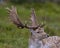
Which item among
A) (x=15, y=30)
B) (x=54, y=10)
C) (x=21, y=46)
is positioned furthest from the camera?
(x=54, y=10)

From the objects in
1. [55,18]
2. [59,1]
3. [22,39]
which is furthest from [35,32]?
[59,1]

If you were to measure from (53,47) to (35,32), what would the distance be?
44 cm

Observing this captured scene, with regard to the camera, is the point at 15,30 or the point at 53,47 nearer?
the point at 53,47

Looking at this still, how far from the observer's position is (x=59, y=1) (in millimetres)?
20391

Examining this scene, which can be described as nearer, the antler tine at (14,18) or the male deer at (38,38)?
the male deer at (38,38)

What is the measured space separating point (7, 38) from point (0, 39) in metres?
0.21

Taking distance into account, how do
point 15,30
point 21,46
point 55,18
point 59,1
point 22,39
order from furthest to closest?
point 59,1
point 55,18
point 15,30
point 22,39
point 21,46

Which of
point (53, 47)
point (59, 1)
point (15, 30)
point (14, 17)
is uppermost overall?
point (14, 17)

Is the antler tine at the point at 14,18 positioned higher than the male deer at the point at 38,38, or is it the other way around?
the antler tine at the point at 14,18

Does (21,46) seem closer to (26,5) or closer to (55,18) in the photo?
(55,18)

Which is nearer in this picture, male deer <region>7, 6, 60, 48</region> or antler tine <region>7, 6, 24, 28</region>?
male deer <region>7, 6, 60, 48</region>

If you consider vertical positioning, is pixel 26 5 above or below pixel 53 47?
below

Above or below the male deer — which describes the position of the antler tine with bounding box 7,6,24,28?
above

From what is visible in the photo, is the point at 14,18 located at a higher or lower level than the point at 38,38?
higher
